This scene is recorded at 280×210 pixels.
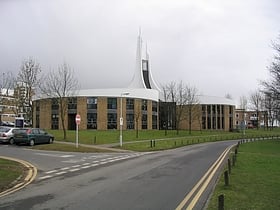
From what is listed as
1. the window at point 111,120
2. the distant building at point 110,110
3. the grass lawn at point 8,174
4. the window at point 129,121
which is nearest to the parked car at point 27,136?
the grass lawn at point 8,174

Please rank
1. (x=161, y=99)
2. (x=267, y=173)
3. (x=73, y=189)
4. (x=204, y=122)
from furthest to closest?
(x=204, y=122), (x=161, y=99), (x=267, y=173), (x=73, y=189)

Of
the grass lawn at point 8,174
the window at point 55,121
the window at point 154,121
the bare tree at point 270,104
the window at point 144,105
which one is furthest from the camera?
the window at point 154,121

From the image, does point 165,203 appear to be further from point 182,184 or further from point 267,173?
point 267,173

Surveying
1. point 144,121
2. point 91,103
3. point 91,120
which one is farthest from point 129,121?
point 91,103

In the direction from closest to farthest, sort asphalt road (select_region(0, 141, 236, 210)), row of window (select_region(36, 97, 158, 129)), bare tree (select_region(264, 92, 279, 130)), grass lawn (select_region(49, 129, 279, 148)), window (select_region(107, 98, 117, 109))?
asphalt road (select_region(0, 141, 236, 210)) → bare tree (select_region(264, 92, 279, 130)) → grass lawn (select_region(49, 129, 279, 148)) → row of window (select_region(36, 97, 158, 129)) → window (select_region(107, 98, 117, 109))

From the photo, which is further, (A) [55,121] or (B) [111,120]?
(A) [55,121]

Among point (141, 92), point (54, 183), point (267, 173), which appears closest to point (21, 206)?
point (54, 183)

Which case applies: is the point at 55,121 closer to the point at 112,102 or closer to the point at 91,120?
the point at 91,120

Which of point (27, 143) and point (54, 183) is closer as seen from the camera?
point (54, 183)

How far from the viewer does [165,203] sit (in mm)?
9430

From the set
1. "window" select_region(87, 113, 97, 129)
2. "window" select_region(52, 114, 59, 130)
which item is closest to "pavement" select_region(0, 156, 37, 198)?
"window" select_region(87, 113, 97, 129)

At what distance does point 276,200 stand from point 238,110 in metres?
125

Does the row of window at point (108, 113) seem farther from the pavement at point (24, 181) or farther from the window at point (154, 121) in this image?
the pavement at point (24, 181)

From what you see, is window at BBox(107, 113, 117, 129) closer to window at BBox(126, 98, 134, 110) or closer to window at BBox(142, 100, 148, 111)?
window at BBox(126, 98, 134, 110)
